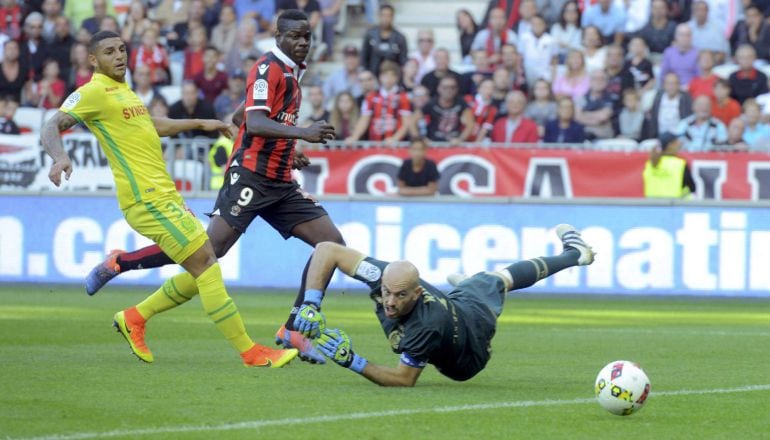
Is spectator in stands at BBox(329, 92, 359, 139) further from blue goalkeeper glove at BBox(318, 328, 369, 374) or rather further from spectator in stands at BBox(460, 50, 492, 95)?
blue goalkeeper glove at BBox(318, 328, 369, 374)

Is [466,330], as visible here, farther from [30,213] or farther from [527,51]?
[527,51]

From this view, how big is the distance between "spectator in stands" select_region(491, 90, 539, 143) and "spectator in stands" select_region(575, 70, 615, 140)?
0.80 meters

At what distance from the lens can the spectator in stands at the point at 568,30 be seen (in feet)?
74.0

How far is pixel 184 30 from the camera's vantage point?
81.3 feet

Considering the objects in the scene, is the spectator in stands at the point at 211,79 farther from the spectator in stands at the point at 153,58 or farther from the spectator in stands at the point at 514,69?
the spectator in stands at the point at 514,69

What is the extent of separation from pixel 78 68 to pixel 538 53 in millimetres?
7402

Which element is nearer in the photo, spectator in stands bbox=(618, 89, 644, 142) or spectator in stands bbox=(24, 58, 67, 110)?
spectator in stands bbox=(618, 89, 644, 142)

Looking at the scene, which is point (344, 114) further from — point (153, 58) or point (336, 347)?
point (336, 347)

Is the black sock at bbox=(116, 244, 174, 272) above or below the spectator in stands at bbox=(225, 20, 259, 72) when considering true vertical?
below

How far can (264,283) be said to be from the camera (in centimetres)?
1816

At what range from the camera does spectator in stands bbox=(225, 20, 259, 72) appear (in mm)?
23484

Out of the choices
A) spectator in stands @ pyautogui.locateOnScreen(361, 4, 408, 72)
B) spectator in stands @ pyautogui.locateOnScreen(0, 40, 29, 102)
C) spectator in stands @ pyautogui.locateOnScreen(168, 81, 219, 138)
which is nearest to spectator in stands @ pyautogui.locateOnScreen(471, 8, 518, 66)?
spectator in stands @ pyautogui.locateOnScreen(361, 4, 408, 72)

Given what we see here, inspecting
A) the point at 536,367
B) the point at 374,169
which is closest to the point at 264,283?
the point at 374,169

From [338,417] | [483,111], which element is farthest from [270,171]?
[483,111]
